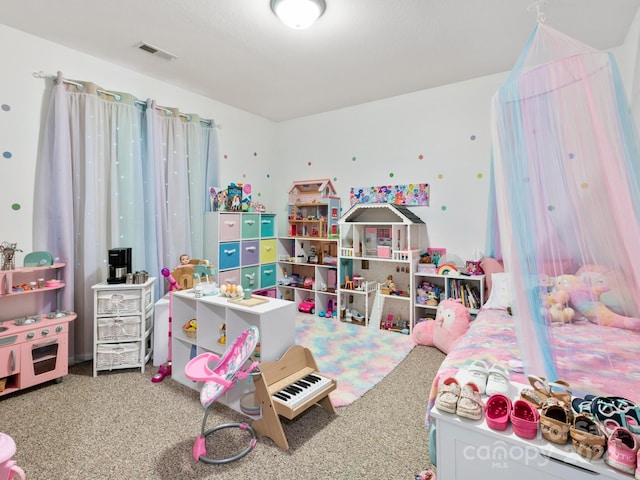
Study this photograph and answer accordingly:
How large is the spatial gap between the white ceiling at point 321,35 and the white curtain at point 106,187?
50 centimetres

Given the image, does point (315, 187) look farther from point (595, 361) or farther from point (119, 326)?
point (595, 361)

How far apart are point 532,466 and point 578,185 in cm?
119

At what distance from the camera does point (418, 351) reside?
10.9 ft

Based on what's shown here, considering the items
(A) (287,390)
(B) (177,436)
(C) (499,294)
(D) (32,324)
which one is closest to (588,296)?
(C) (499,294)

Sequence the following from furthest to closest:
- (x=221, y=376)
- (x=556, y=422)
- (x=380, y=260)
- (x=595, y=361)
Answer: (x=380, y=260) → (x=221, y=376) → (x=595, y=361) → (x=556, y=422)

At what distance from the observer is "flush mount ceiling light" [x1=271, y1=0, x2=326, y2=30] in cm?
230

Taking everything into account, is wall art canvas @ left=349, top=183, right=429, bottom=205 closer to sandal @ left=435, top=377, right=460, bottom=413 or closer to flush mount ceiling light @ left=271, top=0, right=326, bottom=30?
flush mount ceiling light @ left=271, top=0, right=326, bottom=30

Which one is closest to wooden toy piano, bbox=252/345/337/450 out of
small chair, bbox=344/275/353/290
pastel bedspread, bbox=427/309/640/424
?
pastel bedspread, bbox=427/309/640/424

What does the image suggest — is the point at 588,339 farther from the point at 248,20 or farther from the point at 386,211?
the point at 248,20

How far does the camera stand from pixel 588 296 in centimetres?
157

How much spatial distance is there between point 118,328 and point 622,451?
128 inches

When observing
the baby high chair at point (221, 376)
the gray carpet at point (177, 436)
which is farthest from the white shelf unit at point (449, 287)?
the baby high chair at point (221, 376)

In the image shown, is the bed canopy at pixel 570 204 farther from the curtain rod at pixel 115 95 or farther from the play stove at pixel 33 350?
the curtain rod at pixel 115 95

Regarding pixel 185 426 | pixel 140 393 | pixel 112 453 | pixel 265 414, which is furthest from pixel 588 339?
pixel 140 393
